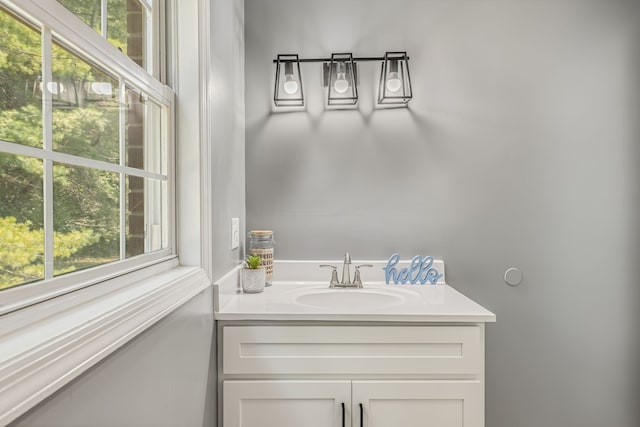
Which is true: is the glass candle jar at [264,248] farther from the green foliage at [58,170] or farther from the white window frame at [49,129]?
the green foliage at [58,170]

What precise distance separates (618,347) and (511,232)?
2.28 feet

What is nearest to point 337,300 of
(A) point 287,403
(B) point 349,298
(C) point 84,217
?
(B) point 349,298

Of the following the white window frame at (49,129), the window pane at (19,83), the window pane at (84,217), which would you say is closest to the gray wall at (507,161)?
the white window frame at (49,129)

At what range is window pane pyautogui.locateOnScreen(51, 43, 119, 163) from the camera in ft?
2.10

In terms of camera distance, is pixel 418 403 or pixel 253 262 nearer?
pixel 418 403

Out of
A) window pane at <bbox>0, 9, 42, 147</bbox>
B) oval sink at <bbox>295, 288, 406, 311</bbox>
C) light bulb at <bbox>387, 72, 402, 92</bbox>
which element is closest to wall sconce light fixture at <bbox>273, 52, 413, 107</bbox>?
light bulb at <bbox>387, 72, 402, 92</bbox>

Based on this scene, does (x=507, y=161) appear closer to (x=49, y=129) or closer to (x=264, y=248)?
(x=264, y=248)

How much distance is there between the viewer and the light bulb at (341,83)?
1683mm

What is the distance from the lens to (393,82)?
65.9 inches

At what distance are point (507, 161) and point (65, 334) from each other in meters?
1.75

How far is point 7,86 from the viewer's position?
0.53 meters

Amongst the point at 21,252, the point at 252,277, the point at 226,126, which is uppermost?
the point at 226,126

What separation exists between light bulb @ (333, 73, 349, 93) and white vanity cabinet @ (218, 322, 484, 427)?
992mm

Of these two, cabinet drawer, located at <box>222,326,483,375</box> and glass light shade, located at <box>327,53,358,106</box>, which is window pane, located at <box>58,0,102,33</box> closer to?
cabinet drawer, located at <box>222,326,483,375</box>
